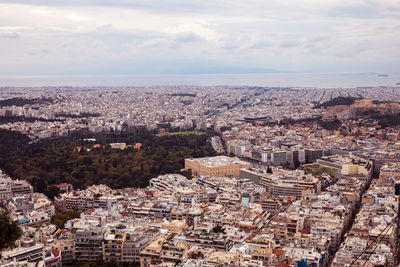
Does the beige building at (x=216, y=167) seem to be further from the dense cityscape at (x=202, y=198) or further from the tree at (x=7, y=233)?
the tree at (x=7, y=233)

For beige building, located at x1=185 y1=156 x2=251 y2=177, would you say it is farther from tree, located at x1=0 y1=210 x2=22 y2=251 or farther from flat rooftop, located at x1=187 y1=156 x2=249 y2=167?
tree, located at x1=0 y1=210 x2=22 y2=251

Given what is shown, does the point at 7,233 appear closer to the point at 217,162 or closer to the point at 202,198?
the point at 202,198

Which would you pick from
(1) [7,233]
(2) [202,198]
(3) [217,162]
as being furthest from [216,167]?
(1) [7,233]

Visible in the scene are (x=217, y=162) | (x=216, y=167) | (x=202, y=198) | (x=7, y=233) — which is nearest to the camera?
(x=7, y=233)

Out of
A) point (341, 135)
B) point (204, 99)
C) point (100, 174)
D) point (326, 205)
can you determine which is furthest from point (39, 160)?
point (204, 99)

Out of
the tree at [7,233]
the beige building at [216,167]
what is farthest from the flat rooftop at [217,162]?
the tree at [7,233]

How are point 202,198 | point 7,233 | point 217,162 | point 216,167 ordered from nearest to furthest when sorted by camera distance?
point 7,233, point 202,198, point 216,167, point 217,162

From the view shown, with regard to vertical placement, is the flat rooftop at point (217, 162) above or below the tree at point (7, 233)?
below

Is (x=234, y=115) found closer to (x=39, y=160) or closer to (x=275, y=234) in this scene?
(x=39, y=160)
